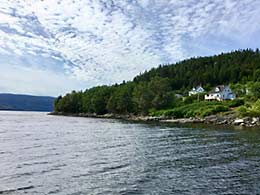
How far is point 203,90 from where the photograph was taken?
18238 cm

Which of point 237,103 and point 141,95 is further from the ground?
point 141,95

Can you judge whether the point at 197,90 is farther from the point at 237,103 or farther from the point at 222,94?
the point at 237,103

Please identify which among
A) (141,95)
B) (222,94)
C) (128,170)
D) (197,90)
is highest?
(197,90)

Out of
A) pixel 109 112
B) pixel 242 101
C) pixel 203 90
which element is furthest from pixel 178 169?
pixel 203 90

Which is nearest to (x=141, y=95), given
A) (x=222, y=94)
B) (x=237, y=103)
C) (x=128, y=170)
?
(x=237, y=103)

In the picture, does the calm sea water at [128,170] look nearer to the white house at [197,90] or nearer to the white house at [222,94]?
the white house at [222,94]

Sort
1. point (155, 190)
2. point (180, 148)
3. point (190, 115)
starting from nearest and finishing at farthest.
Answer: point (155, 190), point (180, 148), point (190, 115)

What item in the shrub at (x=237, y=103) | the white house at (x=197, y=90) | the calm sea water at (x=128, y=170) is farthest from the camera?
the white house at (x=197, y=90)

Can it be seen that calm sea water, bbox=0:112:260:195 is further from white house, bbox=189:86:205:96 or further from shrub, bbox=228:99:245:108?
white house, bbox=189:86:205:96

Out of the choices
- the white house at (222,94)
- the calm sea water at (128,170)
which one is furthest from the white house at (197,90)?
the calm sea water at (128,170)

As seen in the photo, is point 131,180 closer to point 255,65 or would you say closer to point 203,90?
point 203,90

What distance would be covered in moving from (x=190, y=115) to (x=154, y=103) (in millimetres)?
25780

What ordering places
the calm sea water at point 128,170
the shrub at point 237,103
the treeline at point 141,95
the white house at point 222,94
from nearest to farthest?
the calm sea water at point 128,170
the shrub at point 237,103
the treeline at point 141,95
the white house at point 222,94

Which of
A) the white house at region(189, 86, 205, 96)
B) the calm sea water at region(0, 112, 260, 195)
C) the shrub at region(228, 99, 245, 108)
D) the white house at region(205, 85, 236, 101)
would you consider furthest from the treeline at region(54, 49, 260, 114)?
the calm sea water at region(0, 112, 260, 195)
